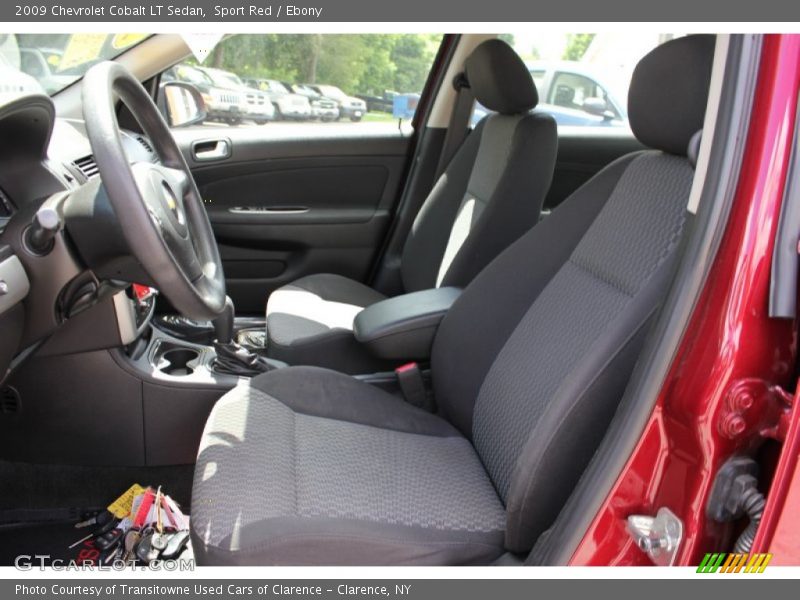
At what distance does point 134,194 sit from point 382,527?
0.62 m

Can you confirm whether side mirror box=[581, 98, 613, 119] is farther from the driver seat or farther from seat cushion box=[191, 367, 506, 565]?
seat cushion box=[191, 367, 506, 565]

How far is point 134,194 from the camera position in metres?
1.12

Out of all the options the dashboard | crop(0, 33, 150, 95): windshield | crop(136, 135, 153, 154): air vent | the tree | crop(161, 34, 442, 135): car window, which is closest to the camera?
the dashboard

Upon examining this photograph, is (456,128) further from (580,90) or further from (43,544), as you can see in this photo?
Result: (43,544)

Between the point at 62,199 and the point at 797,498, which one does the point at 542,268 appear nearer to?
the point at 797,498

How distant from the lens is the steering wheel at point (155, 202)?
1.11m

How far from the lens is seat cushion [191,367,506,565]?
116 centimetres

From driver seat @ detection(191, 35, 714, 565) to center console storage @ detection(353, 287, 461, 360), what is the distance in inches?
5.6

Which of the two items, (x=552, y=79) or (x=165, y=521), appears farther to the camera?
(x=552, y=79)

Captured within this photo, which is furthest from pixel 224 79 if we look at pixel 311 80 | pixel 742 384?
pixel 742 384

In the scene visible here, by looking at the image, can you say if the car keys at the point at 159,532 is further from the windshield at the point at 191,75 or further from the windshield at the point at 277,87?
the windshield at the point at 277,87

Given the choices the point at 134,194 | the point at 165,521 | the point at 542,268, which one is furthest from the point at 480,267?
the point at 134,194

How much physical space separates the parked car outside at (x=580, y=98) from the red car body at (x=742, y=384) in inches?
91.7

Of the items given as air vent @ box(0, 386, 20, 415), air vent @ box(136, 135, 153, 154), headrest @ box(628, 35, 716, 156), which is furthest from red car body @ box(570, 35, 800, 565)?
air vent @ box(136, 135, 153, 154)
